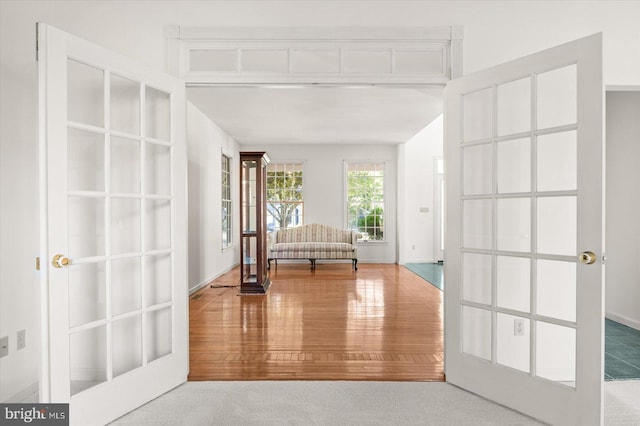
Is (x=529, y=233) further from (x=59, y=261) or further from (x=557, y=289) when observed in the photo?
(x=59, y=261)

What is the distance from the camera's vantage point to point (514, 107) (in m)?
2.29

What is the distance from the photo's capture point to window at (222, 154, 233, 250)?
Answer: 287 inches

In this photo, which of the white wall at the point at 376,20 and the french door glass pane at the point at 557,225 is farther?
the white wall at the point at 376,20

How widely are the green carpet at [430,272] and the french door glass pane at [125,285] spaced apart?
4.83 m

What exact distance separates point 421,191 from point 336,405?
287 inches

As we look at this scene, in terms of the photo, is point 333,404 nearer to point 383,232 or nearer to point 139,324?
point 139,324

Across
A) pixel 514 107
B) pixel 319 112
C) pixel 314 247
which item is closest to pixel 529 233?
pixel 514 107

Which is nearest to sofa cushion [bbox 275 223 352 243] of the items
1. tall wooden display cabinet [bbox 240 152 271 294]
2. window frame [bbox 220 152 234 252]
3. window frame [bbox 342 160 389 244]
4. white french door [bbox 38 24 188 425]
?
window frame [bbox 342 160 389 244]

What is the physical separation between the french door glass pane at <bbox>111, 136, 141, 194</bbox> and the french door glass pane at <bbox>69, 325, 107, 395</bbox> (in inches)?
33.1

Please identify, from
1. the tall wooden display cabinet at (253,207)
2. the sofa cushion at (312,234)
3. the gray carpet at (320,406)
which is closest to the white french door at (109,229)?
the gray carpet at (320,406)

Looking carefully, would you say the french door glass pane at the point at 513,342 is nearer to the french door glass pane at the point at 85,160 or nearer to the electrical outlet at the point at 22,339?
the french door glass pane at the point at 85,160

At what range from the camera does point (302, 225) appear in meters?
8.75

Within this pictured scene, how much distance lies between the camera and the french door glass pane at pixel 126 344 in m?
2.18

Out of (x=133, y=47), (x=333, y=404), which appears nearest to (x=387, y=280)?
(x=333, y=404)
